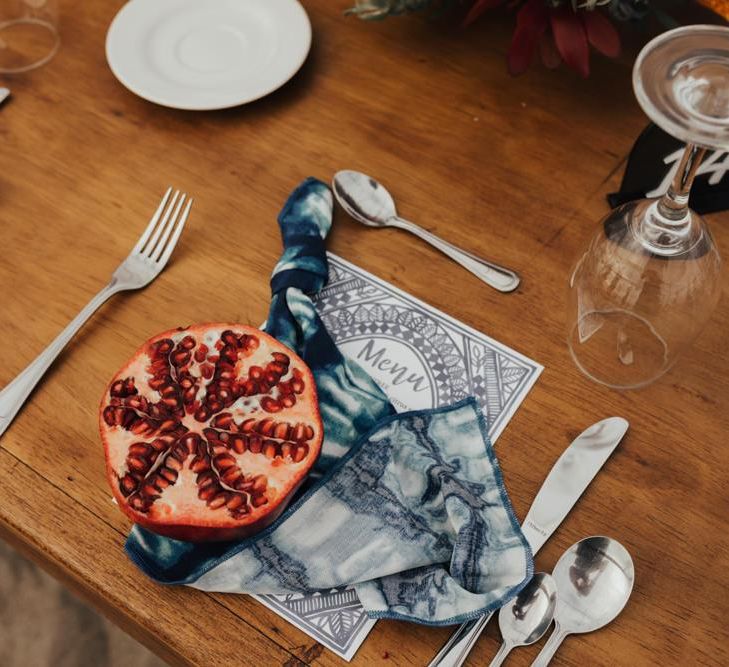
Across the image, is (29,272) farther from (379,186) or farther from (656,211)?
(656,211)

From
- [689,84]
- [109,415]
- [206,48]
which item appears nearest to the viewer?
[689,84]

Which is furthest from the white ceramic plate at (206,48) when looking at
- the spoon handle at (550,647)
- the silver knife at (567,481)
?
the spoon handle at (550,647)

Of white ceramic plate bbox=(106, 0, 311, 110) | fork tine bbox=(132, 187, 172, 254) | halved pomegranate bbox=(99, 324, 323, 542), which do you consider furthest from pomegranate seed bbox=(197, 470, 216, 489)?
white ceramic plate bbox=(106, 0, 311, 110)

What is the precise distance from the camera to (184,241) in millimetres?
793

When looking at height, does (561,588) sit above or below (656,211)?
below

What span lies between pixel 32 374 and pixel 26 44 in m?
0.43

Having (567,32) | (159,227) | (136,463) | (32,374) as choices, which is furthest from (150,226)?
(567,32)

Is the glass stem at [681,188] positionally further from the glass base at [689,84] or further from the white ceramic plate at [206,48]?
the white ceramic plate at [206,48]

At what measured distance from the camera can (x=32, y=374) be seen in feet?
2.29

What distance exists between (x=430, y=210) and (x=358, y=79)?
194 mm

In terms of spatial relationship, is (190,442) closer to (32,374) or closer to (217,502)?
(217,502)

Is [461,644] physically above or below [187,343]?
below

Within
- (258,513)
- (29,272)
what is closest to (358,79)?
(29,272)

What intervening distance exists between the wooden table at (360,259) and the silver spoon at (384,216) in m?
0.01
